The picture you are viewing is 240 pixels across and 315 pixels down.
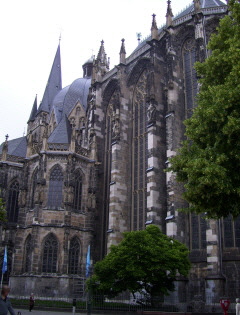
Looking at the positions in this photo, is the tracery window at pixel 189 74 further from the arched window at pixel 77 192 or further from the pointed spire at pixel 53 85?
the pointed spire at pixel 53 85

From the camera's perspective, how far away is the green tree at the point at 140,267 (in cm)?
1992

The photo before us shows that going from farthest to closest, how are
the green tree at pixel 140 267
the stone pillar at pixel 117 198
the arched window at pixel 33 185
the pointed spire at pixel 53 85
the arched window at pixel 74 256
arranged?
1. the pointed spire at pixel 53 85
2. the arched window at pixel 33 185
3. the stone pillar at pixel 117 198
4. the arched window at pixel 74 256
5. the green tree at pixel 140 267

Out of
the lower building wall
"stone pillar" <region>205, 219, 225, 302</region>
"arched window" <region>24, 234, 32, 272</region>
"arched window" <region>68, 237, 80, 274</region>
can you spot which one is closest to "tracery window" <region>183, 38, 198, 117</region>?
"stone pillar" <region>205, 219, 225, 302</region>

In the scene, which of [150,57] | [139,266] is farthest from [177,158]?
[150,57]

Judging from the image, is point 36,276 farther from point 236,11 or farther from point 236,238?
point 236,11

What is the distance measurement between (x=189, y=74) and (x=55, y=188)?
13813 mm

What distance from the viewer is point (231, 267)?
73.6 ft

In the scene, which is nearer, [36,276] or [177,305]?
[177,305]

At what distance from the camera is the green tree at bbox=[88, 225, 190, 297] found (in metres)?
19.9

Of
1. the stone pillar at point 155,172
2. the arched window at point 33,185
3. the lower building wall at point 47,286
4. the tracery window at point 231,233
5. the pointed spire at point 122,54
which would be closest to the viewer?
the tracery window at point 231,233

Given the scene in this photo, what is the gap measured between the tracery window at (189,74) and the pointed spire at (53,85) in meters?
24.1

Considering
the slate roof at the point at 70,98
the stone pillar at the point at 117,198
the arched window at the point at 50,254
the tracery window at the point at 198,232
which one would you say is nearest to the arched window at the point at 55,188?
the arched window at the point at 50,254

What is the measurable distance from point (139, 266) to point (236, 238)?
266 inches

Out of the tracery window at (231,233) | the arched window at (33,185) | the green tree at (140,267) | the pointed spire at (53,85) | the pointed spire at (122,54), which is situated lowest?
the green tree at (140,267)
